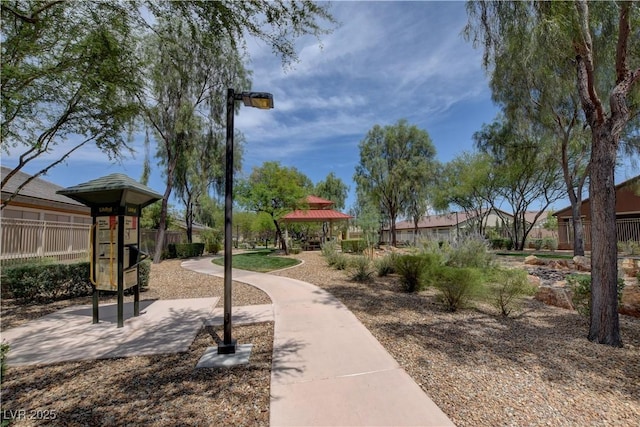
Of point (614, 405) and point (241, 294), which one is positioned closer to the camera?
point (614, 405)

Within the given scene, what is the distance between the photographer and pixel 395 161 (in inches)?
1021

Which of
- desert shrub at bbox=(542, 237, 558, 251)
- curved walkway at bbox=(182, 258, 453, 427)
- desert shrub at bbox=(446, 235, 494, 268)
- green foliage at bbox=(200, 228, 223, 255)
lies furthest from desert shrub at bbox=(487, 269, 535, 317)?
desert shrub at bbox=(542, 237, 558, 251)

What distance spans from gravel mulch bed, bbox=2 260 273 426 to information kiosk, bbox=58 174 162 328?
1.79 meters

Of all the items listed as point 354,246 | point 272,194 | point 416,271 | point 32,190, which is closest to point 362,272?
point 416,271

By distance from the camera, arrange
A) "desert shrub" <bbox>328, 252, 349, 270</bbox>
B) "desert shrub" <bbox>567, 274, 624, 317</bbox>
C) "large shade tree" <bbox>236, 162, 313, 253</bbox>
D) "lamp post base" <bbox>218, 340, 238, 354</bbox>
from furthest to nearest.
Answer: "large shade tree" <bbox>236, 162, 313, 253</bbox>, "desert shrub" <bbox>328, 252, 349, 270</bbox>, "desert shrub" <bbox>567, 274, 624, 317</bbox>, "lamp post base" <bbox>218, 340, 238, 354</bbox>

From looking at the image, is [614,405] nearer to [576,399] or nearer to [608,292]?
[576,399]

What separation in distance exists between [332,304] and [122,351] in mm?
3693

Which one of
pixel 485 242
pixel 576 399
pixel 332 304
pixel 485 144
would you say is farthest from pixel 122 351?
pixel 485 144

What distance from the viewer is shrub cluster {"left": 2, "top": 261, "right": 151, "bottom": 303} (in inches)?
261

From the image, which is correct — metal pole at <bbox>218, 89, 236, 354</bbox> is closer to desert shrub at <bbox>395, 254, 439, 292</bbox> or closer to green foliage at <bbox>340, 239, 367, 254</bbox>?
desert shrub at <bbox>395, 254, 439, 292</bbox>

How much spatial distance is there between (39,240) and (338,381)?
13.1 m

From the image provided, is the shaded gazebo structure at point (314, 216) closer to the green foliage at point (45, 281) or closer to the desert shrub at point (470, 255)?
the desert shrub at point (470, 255)

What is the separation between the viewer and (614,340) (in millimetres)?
4062

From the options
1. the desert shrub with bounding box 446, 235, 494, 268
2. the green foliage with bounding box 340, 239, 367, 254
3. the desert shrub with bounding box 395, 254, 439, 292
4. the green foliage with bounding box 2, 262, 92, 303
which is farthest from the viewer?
the green foliage with bounding box 340, 239, 367, 254
